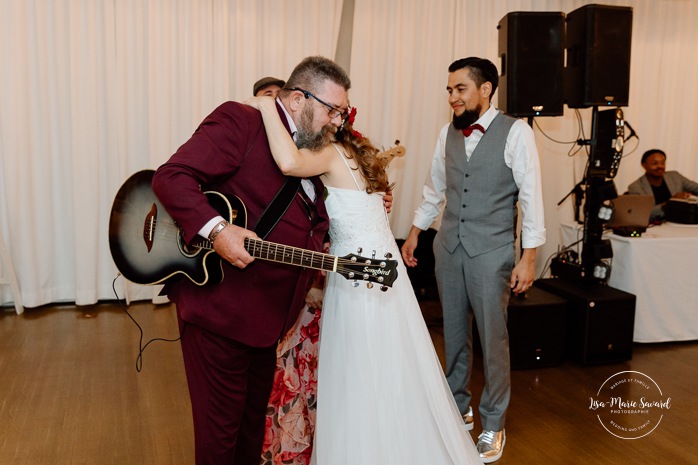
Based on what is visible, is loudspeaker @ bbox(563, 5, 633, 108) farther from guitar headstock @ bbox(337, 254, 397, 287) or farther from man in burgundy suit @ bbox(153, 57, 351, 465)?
guitar headstock @ bbox(337, 254, 397, 287)

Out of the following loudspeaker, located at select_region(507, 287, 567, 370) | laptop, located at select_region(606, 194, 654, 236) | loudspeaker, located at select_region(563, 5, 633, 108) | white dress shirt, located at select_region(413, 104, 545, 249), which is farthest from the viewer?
laptop, located at select_region(606, 194, 654, 236)

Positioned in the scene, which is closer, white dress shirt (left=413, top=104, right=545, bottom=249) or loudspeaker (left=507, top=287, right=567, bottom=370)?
white dress shirt (left=413, top=104, right=545, bottom=249)

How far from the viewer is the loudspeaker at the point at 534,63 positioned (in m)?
4.55

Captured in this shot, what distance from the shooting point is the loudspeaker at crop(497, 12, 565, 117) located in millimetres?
4551

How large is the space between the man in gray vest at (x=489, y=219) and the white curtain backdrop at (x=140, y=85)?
3.10 m

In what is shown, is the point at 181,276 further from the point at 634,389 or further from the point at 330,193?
the point at 634,389

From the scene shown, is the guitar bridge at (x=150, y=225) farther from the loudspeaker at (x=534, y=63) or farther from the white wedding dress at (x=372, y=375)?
the loudspeaker at (x=534, y=63)

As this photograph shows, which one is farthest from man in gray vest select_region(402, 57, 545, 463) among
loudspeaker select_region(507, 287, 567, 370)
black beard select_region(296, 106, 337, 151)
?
black beard select_region(296, 106, 337, 151)

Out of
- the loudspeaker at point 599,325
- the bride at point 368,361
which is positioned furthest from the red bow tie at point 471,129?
the loudspeaker at point 599,325

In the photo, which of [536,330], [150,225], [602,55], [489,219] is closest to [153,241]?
[150,225]

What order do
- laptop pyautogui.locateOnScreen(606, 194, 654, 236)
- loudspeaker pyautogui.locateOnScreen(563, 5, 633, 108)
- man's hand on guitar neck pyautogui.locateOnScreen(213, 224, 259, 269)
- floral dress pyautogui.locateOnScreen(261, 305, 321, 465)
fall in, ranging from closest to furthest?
man's hand on guitar neck pyautogui.locateOnScreen(213, 224, 259, 269)
floral dress pyautogui.locateOnScreen(261, 305, 321, 465)
loudspeaker pyautogui.locateOnScreen(563, 5, 633, 108)
laptop pyautogui.locateOnScreen(606, 194, 654, 236)

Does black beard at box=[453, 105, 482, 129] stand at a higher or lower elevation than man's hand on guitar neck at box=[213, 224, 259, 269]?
higher

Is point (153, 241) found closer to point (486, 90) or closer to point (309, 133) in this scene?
point (309, 133)

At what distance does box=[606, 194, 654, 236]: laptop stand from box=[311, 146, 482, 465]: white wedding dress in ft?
9.56
